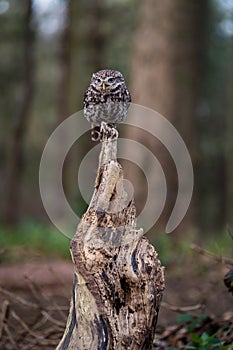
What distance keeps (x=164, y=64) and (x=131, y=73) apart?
628 millimetres

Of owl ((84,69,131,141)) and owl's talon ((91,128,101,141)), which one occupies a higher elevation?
owl ((84,69,131,141))

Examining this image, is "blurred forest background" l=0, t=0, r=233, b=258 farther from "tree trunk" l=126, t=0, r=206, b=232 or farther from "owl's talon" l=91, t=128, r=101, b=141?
"owl's talon" l=91, t=128, r=101, b=141

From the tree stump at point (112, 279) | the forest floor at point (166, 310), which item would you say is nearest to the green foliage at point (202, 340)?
the forest floor at point (166, 310)

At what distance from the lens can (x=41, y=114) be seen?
83.4 feet

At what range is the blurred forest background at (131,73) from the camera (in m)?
11.5

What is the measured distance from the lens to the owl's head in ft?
14.0

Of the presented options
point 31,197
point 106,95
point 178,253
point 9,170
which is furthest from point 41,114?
point 106,95

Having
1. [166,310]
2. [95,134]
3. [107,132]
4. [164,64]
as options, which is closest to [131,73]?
[164,64]

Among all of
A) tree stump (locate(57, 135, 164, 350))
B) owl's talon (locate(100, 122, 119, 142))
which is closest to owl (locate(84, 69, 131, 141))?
owl's talon (locate(100, 122, 119, 142))

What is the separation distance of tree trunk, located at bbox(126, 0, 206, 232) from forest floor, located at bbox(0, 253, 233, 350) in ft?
7.07

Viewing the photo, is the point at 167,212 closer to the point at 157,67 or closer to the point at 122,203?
the point at 157,67

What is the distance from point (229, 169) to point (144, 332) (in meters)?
13.7

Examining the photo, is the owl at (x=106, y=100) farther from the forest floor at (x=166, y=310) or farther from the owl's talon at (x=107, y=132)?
the forest floor at (x=166, y=310)

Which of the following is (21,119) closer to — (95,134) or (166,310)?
(166,310)
